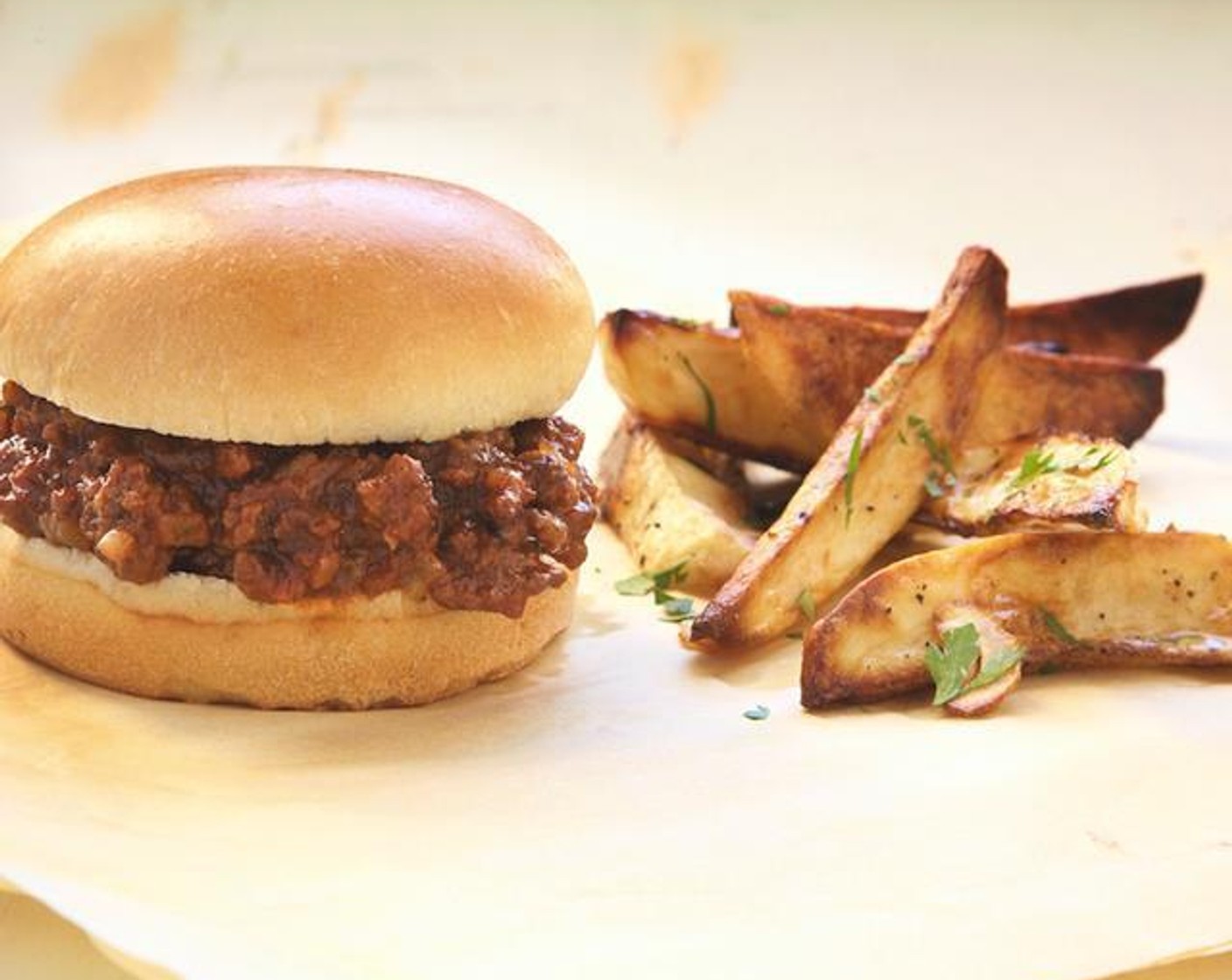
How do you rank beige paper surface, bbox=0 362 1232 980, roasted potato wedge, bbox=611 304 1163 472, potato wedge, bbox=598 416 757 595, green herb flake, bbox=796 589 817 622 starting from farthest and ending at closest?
1. roasted potato wedge, bbox=611 304 1163 472
2. potato wedge, bbox=598 416 757 595
3. green herb flake, bbox=796 589 817 622
4. beige paper surface, bbox=0 362 1232 980

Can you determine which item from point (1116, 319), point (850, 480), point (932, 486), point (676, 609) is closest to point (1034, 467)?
point (932, 486)

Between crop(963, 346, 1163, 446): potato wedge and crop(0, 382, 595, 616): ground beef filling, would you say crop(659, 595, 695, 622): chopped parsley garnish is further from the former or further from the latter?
crop(963, 346, 1163, 446): potato wedge

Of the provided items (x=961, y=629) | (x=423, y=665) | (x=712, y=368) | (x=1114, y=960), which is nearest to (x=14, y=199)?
(x=712, y=368)

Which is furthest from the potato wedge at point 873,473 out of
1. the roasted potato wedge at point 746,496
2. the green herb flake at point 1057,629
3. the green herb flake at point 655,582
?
the green herb flake at point 1057,629

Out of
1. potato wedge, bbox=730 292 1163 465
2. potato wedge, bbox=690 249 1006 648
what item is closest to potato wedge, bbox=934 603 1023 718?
potato wedge, bbox=690 249 1006 648

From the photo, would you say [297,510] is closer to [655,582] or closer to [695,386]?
[655,582]

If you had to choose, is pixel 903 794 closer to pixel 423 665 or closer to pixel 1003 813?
pixel 1003 813
